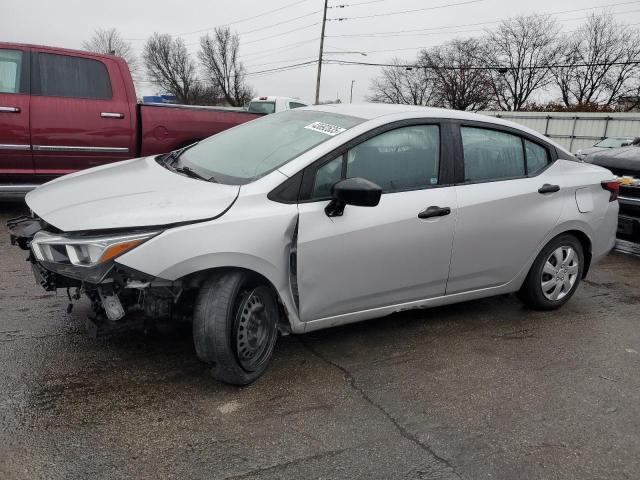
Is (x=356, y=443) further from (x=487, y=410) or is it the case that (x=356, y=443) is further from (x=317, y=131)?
(x=317, y=131)

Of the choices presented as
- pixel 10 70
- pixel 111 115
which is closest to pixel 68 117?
pixel 111 115

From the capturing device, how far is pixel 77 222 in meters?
2.63

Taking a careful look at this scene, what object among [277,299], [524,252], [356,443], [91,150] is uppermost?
[91,150]

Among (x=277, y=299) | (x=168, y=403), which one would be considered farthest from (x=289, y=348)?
(x=168, y=403)

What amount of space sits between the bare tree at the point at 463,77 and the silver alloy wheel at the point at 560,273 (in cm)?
5432

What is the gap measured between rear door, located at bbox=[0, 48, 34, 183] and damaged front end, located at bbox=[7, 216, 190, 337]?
11.8 feet

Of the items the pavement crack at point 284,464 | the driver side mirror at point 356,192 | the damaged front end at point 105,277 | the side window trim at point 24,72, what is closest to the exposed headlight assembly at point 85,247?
the damaged front end at point 105,277

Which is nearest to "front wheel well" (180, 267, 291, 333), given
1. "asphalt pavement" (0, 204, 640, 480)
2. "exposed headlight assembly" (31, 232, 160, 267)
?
"exposed headlight assembly" (31, 232, 160, 267)

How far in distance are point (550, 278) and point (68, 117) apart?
5.33 m

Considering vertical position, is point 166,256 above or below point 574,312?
above

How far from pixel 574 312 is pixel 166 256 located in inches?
136

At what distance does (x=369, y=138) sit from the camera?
3271mm

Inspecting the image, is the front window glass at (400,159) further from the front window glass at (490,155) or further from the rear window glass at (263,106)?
the rear window glass at (263,106)

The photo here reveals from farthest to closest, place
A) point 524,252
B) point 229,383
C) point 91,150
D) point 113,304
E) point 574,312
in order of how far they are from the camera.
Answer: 1. point 91,150
2. point 574,312
3. point 524,252
4. point 229,383
5. point 113,304
